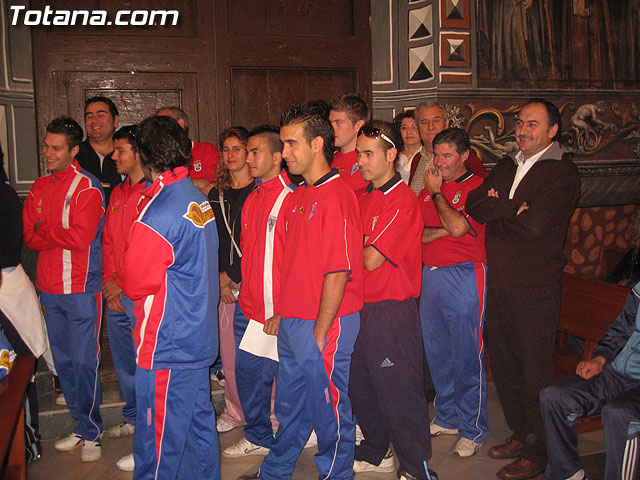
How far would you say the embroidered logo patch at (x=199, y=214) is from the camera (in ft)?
7.67

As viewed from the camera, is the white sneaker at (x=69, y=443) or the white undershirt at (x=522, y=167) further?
the white sneaker at (x=69, y=443)

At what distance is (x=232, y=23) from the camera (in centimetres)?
478

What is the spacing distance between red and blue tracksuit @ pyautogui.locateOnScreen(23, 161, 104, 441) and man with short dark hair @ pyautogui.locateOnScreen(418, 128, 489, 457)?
1816mm

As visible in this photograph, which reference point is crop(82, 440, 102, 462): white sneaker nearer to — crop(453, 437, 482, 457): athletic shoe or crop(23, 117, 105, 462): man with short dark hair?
crop(23, 117, 105, 462): man with short dark hair

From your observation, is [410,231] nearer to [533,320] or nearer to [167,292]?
[533,320]

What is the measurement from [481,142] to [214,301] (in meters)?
3.20

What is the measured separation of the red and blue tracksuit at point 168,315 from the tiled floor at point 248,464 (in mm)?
864

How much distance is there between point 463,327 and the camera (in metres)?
3.27

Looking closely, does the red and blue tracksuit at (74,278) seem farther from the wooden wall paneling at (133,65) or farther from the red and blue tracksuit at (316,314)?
the wooden wall paneling at (133,65)

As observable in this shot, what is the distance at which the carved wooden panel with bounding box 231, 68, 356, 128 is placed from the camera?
16.0 feet

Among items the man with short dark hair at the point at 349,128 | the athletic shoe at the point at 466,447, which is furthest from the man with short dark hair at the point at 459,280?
the man with short dark hair at the point at 349,128

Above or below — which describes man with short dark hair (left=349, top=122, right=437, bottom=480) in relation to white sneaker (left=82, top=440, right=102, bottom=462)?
above

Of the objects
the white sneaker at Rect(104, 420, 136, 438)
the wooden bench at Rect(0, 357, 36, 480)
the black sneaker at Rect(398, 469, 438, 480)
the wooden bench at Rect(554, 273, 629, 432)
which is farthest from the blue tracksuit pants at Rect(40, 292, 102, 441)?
the wooden bench at Rect(554, 273, 629, 432)

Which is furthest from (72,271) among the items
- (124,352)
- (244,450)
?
(244,450)
